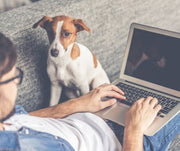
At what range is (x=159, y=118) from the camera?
1.10m

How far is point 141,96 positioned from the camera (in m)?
1.26

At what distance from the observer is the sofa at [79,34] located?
1216mm

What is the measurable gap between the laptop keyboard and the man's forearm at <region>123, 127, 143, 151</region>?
17 centimetres

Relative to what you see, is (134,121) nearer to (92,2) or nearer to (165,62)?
(165,62)

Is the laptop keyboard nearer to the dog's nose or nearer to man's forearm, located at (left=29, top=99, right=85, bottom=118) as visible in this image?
man's forearm, located at (left=29, top=99, right=85, bottom=118)

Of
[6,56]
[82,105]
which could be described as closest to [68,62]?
[82,105]

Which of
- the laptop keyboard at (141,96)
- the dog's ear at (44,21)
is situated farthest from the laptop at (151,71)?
the dog's ear at (44,21)

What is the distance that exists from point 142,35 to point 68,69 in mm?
340

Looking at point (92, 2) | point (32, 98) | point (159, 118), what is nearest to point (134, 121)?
point (159, 118)

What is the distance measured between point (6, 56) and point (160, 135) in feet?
2.06

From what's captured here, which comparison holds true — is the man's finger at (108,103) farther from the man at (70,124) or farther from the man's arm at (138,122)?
the man's arm at (138,122)

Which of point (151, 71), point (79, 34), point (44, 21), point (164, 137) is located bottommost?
point (164, 137)

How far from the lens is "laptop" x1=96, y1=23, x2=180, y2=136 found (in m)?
1.18

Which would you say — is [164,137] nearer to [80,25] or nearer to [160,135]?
[160,135]
